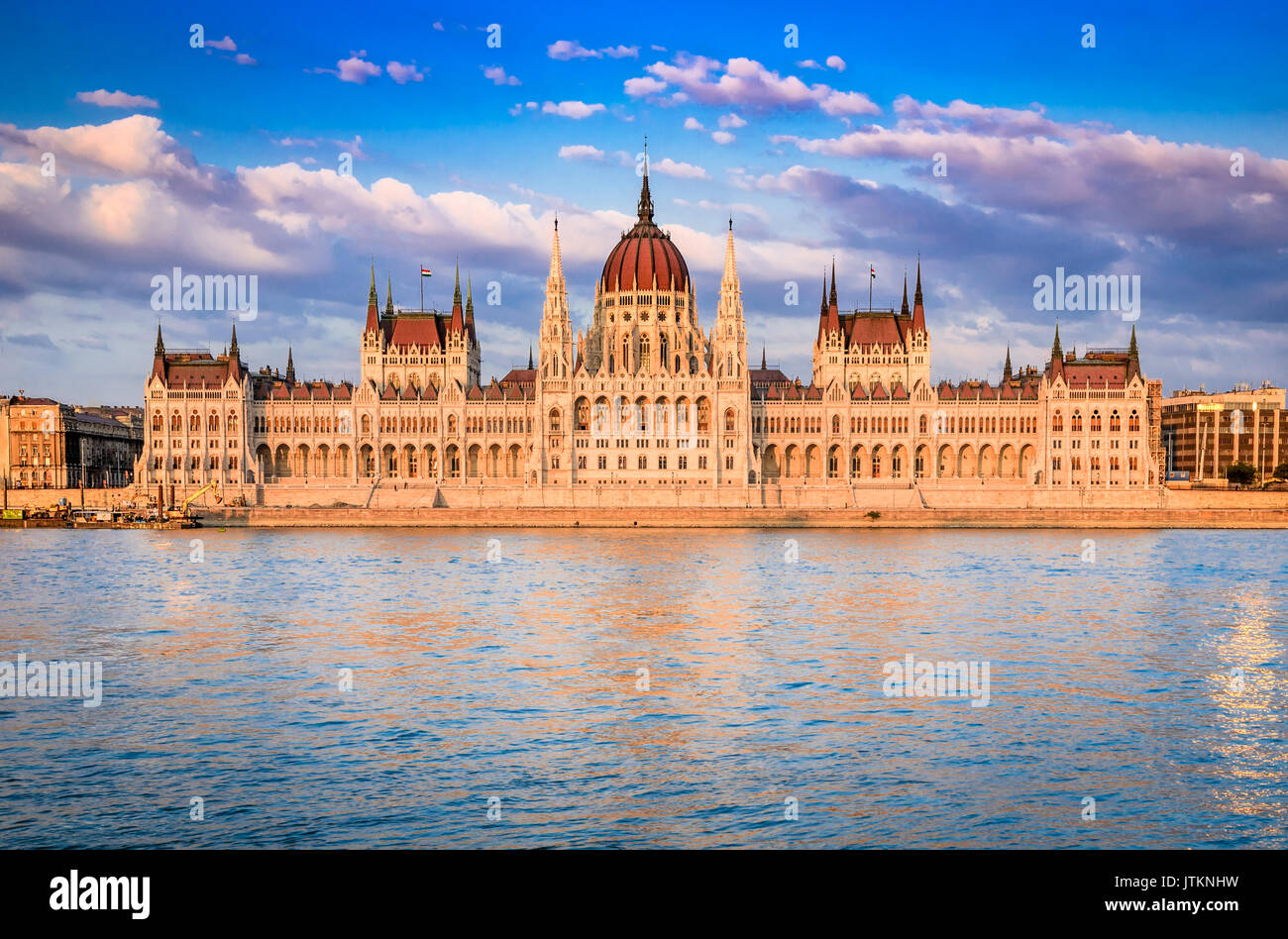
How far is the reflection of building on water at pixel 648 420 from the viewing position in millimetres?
103938

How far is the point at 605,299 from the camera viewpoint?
110688 mm

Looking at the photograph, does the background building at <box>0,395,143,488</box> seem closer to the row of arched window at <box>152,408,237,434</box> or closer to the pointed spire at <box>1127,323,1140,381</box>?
Answer: the row of arched window at <box>152,408,237,434</box>

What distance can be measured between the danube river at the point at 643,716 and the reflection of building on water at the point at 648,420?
55.6m

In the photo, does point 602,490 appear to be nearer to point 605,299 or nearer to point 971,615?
point 605,299

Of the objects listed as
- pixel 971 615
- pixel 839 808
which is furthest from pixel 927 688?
pixel 971 615

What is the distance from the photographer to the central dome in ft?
363

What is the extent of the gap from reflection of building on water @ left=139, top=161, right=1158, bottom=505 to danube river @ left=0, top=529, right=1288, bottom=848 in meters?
55.6

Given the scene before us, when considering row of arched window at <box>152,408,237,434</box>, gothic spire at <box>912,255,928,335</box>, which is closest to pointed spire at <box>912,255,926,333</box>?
gothic spire at <box>912,255,928,335</box>

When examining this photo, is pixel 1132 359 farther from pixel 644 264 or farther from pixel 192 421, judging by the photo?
pixel 192 421

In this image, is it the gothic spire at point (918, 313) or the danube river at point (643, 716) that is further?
the gothic spire at point (918, 313)

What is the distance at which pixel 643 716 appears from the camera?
21.7m

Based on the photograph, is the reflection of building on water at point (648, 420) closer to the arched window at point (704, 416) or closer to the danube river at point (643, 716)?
the arched window at point (704, 416)


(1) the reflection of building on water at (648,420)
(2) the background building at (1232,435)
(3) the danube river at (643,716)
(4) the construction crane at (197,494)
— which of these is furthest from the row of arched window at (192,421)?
(2) the background building at (1232,435)
